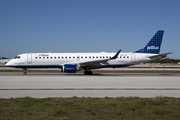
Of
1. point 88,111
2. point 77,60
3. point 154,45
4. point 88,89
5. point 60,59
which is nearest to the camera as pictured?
point 88,111

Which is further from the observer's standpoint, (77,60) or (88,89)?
(77,60)

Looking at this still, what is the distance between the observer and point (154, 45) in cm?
3145

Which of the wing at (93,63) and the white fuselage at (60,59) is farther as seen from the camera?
the white fuselage at (60,59)

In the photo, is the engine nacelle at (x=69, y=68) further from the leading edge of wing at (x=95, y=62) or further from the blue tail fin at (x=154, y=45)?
the blue tail fin at (x=154, y=45)

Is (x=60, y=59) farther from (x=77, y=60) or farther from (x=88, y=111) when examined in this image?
Answer: (x=88, y=111)

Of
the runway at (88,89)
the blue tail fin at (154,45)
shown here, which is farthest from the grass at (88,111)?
the blue tail fin at (154,45)

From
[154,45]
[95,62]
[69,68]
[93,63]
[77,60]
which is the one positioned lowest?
[69,68]

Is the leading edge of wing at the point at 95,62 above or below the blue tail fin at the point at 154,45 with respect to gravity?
below

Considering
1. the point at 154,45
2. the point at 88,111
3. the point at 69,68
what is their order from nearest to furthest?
the point at 88,111, the point at 69,68, the point at 154,45

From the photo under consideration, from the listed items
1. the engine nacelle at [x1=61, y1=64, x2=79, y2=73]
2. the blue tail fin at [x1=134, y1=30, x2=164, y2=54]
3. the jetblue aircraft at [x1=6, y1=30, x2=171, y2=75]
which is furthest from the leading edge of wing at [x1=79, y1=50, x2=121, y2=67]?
the blue tail fin at [x1=134, y1=30, x2=164, y2=54]

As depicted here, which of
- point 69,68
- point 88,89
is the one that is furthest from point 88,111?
point 69,68

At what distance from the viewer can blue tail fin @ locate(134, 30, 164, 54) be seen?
31.4 m

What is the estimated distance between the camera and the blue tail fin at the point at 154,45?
31.4 meters

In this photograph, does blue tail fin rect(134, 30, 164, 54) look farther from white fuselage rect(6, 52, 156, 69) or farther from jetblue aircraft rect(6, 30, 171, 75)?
white fuselage rect(6, 52, 156, 69)
